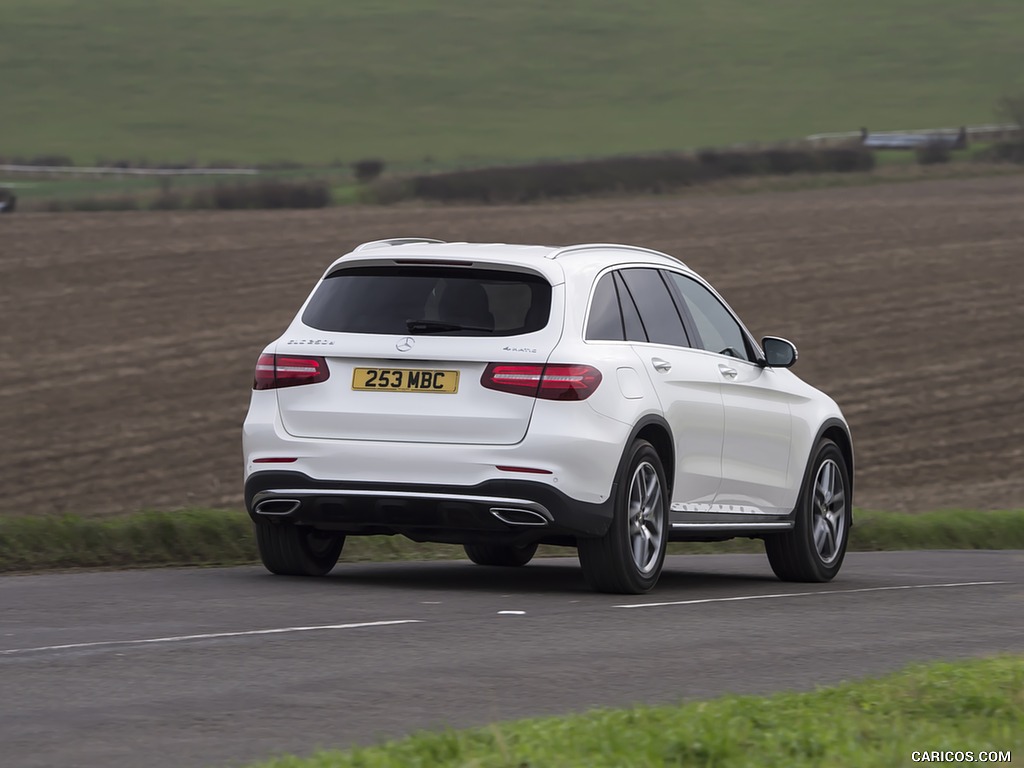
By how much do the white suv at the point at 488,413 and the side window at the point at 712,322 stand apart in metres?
0.37

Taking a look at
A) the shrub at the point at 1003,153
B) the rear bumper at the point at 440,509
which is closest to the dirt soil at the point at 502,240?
the shrub at the point at 1003,153

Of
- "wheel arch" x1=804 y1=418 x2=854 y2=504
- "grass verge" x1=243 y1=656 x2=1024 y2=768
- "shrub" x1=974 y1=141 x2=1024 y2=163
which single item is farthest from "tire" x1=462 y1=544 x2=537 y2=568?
"shrub" x1=974 y1=141 x2=1024 y2=163

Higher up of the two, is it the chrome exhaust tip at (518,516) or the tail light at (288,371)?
the tail light at (288,371)

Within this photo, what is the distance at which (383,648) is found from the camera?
789cm

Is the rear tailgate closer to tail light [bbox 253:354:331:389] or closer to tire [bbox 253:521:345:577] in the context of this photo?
tail light [bbox 253:354:331:389]

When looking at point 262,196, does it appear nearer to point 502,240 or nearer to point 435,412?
point 502,240

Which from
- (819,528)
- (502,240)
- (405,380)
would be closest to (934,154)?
(502,240)

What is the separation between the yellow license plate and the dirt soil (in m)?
9.50

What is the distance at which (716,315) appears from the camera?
12.1m

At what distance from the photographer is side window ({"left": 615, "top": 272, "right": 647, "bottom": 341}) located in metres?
10.7

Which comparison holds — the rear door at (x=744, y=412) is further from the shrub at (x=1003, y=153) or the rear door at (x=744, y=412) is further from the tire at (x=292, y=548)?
the shrub at (x=1003, y=153)

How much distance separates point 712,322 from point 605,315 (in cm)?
157

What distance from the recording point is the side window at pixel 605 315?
1038cm

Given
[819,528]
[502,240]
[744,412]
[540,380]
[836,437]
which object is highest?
[540,380]
